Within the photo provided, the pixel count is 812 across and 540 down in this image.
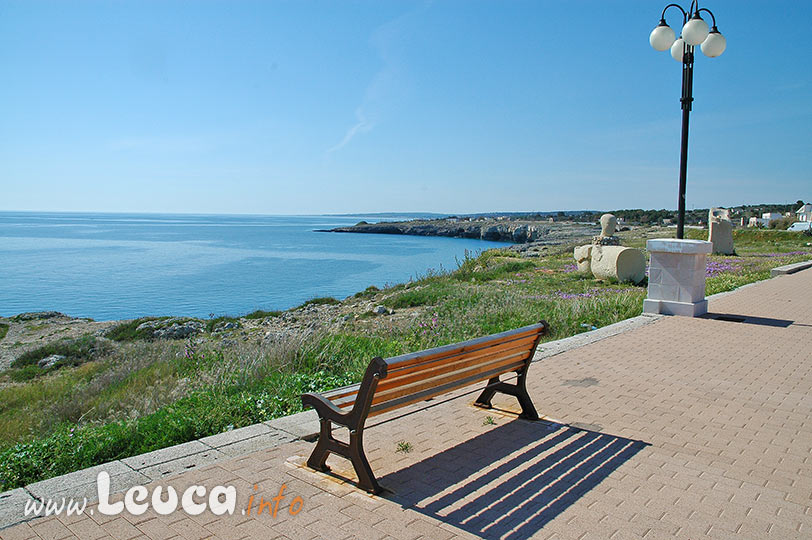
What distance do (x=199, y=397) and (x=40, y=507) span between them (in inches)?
85.1

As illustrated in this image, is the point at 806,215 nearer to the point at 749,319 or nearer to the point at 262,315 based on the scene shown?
the point at 749,319

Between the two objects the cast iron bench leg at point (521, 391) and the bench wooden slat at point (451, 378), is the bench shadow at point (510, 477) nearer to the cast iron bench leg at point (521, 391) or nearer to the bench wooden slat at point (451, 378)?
the cast iron bench leg at point (521, 391)

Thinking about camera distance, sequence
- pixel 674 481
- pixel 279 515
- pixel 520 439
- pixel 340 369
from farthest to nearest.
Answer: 1. pixel 340 369
2. pixel 520 439
3. pixel 674 481
4. pixel 279 515

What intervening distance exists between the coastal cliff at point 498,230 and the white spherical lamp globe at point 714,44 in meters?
65.2

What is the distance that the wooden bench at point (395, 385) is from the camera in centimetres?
345

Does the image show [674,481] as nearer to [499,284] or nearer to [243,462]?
[243,462]

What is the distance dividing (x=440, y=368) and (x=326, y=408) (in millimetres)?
811

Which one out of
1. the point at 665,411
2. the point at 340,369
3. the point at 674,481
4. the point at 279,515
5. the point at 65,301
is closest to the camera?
the point at 279,515

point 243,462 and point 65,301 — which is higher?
point 243,462

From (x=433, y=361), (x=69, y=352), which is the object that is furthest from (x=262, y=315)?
(x=433, y=361)

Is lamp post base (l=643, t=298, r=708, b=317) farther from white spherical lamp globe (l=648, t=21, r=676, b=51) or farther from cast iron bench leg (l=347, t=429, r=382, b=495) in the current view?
cast iron bench leg (l=347, t=429, r=382, b=495)

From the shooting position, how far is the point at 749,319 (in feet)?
34.6

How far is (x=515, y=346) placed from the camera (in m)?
4.61

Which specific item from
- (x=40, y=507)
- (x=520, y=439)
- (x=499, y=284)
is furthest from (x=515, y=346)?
(x=499, y=284)
